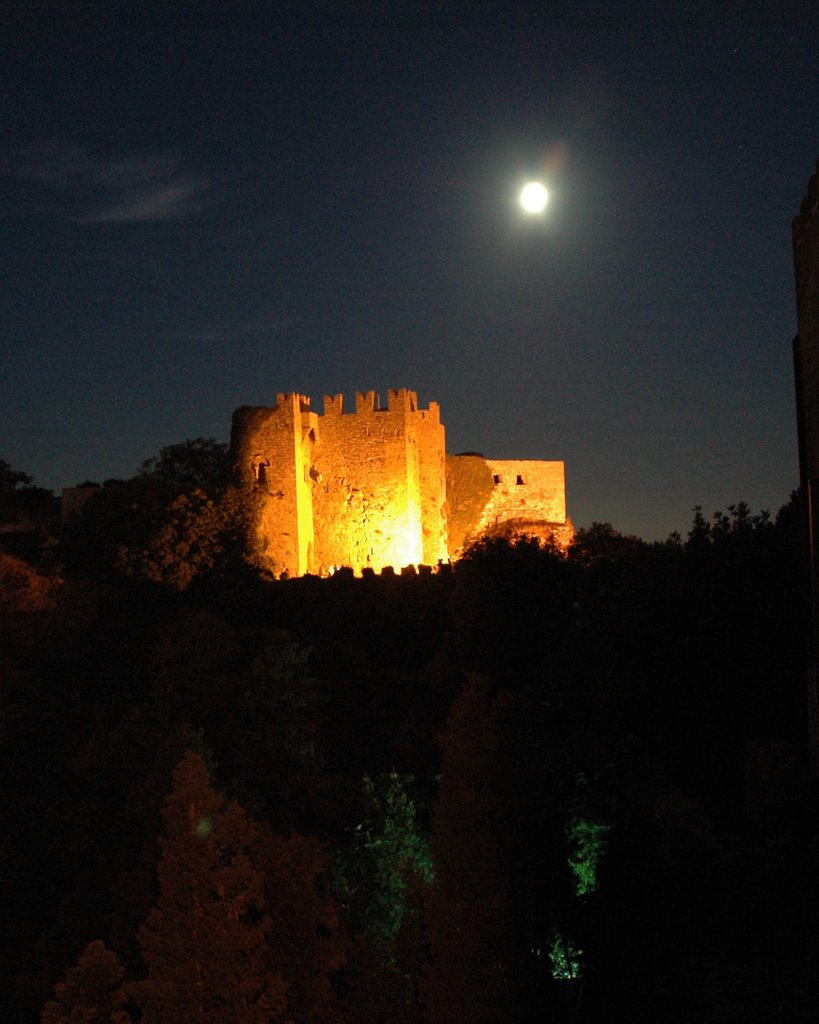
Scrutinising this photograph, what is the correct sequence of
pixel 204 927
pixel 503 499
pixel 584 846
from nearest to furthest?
pixel 204 927, pixel 584 846, pixel 503 499

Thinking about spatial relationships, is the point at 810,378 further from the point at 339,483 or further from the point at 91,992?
the point at 339,483

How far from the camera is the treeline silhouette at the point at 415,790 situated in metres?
12.2

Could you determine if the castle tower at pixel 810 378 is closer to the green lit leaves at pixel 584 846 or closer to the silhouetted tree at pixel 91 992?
the green lit leaves at pixel 584 846

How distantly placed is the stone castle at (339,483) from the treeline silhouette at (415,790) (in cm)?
228

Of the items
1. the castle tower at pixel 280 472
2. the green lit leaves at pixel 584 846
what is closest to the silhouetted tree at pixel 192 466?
the castle tower at pixel 280 472

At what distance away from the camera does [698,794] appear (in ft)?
50.6

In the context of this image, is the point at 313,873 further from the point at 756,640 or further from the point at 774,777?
the point at 756,640

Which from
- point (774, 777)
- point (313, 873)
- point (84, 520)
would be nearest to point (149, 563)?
point (84, 520)

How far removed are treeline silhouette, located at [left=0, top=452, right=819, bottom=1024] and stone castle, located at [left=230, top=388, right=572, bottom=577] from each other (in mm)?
2277

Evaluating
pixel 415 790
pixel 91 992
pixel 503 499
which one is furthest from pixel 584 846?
pixel 503 499

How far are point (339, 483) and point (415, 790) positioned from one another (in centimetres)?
1526

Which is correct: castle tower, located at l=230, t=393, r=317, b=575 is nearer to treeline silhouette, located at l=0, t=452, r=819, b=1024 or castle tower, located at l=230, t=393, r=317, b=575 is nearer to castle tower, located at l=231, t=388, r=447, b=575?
castle tower, located at l=231, t=388, r=447, b=575

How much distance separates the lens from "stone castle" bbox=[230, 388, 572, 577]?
33.2 metres

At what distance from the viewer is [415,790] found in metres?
20.3
